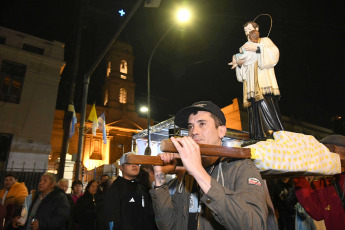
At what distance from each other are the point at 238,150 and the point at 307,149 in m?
0.96

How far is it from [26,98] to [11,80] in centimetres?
161

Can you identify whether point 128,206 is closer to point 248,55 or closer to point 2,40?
point 248,55

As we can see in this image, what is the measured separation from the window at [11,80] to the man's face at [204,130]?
18.7 m

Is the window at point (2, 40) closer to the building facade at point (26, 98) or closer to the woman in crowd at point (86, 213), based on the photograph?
the building facade at point (26, 98)

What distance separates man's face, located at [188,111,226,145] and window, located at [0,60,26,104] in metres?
18.7

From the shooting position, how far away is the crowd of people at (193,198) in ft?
4.85

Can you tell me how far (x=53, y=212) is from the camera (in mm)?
4859

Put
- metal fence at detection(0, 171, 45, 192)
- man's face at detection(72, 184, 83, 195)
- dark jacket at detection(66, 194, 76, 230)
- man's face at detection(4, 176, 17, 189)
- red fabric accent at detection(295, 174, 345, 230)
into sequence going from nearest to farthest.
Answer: red fabric accent at detection(295, 174, 345, 230) < dark jacket at detection(66, 194, 76, 230) < man's face at detection(4, 176, 17, 189) < man's face at detection(72, 184, 83, 195) < metal fence at detection(0, 171, 45, 192)

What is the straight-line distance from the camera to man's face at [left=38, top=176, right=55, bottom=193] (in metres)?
5.17

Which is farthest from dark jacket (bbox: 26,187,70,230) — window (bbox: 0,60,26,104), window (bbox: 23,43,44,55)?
window (bbox: 23,43,44,55)

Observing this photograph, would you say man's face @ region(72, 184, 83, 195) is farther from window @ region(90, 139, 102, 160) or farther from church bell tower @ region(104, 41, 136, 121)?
church bell tower @ region(104, 41, 136, 121)

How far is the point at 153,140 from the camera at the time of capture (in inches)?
747

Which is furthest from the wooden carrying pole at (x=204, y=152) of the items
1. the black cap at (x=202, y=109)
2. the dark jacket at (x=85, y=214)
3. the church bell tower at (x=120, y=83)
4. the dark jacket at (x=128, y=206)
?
the church bell tower at (x=120, y=83)

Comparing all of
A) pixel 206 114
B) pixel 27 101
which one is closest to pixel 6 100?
pixel 27 101
